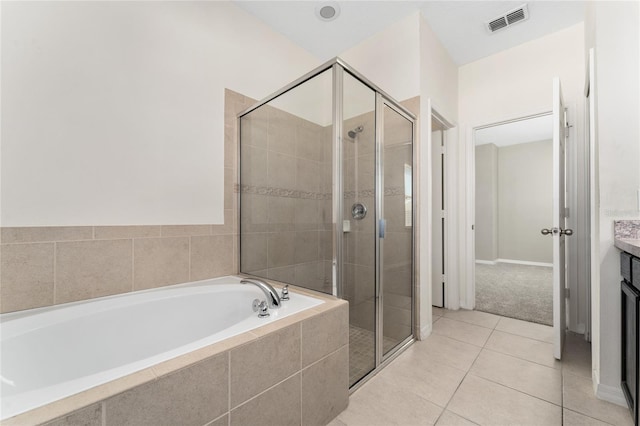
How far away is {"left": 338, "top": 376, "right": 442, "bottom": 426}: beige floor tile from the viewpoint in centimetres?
127

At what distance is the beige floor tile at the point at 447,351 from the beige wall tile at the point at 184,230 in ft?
5.66

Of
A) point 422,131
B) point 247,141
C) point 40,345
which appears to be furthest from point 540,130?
point 40,345

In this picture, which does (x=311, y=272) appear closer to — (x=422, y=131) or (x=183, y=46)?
(x=422, y=131)

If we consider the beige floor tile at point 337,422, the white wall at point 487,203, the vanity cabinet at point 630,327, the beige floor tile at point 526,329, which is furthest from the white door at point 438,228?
the white wall at point 487,203

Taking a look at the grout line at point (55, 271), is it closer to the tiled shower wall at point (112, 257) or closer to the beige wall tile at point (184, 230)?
the tiled shower wall at point (112, 257)

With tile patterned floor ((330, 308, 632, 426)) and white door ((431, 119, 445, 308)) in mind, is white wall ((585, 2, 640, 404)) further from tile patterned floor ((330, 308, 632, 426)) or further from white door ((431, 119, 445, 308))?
white door ((431, 119, 445, 308))

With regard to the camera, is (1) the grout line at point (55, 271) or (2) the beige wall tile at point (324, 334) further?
(1) the grout line at point (55, 271)

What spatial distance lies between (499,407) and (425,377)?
378 mm

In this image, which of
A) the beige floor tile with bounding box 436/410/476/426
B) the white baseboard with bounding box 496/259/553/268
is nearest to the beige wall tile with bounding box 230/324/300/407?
the beige floor tile with bounding box 436/410/476/426

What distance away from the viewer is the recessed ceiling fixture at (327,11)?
2152 millimetres

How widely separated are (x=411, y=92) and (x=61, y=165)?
238cm

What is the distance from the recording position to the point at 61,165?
4.39 feet

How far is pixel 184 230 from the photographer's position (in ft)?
5.82

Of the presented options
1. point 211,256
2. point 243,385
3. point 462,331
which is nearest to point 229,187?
point 211,256
